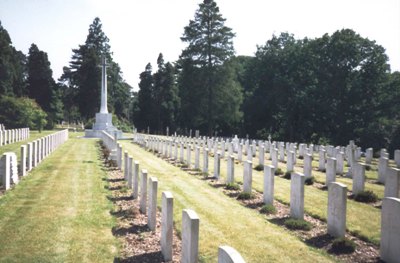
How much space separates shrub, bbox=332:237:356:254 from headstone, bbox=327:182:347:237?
0.65m

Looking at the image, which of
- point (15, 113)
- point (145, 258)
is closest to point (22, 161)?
point (145, 258)

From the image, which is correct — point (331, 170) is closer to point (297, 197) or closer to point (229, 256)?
point (297, 197)

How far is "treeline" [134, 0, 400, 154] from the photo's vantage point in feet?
141

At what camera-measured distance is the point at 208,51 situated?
2009 inches

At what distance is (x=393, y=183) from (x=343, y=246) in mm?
4363

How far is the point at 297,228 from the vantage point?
9148 millimetres

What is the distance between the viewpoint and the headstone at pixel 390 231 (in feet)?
22.3

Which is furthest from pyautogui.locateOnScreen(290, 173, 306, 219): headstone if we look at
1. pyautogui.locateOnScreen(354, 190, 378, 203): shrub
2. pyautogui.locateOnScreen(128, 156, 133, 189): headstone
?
pyautogui.locateOnScreen(128, 156, 133, 189): headstone

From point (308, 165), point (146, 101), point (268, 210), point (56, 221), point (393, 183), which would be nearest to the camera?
point (56, 221)

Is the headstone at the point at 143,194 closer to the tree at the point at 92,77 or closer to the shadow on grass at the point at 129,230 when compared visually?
the shadow on grass at the point at 129,230

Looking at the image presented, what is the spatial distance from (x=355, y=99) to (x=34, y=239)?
1664 inches

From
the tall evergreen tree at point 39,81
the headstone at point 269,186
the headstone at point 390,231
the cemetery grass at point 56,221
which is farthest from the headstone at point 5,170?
the tall evergreen tree at point 39,81

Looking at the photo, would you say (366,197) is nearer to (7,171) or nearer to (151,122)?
(7,171)

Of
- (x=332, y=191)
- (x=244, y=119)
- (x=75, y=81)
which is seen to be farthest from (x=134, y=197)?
(x=75, y=81)
